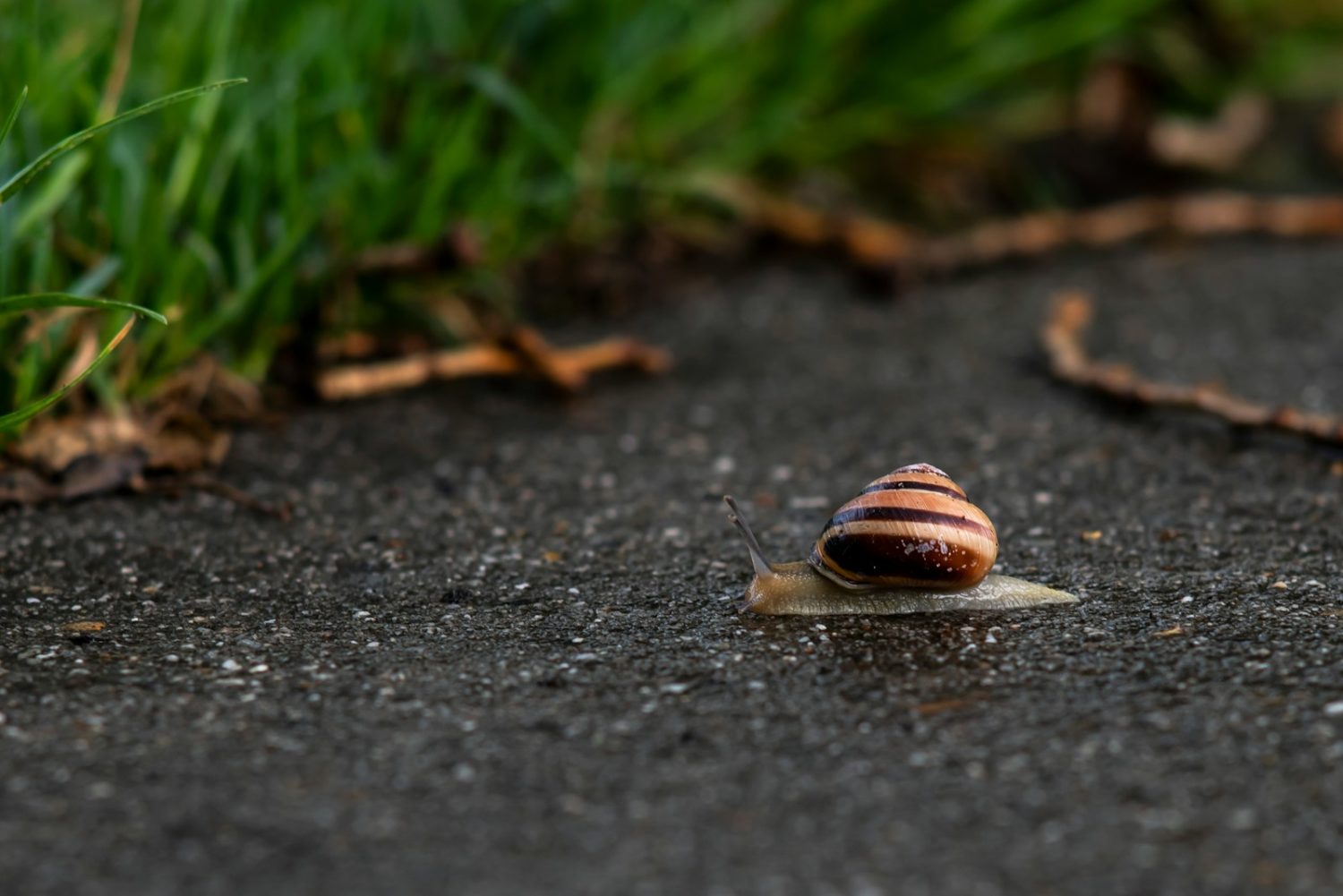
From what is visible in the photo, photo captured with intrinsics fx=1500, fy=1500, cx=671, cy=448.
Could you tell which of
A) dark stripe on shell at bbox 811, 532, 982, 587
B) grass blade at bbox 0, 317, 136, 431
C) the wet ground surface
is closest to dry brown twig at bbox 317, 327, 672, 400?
the wet ground surface

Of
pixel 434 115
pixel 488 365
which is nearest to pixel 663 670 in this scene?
pixel 488 365

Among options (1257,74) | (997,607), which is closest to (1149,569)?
(997,607)

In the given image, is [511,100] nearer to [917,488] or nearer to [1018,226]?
[917,488]

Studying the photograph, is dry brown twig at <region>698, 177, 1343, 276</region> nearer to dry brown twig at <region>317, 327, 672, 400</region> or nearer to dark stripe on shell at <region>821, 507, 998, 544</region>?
dry brown twig at <region>317, 327, 672, 400</region>

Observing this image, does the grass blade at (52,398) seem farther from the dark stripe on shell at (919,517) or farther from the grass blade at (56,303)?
the dark stripe on shell at (919,517)

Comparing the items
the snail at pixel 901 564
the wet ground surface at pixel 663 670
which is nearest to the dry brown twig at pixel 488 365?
the wet ground surface at pixel 663 670

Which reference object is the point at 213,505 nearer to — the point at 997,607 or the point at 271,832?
the point at 271,832

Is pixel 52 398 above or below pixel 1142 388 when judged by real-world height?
above
